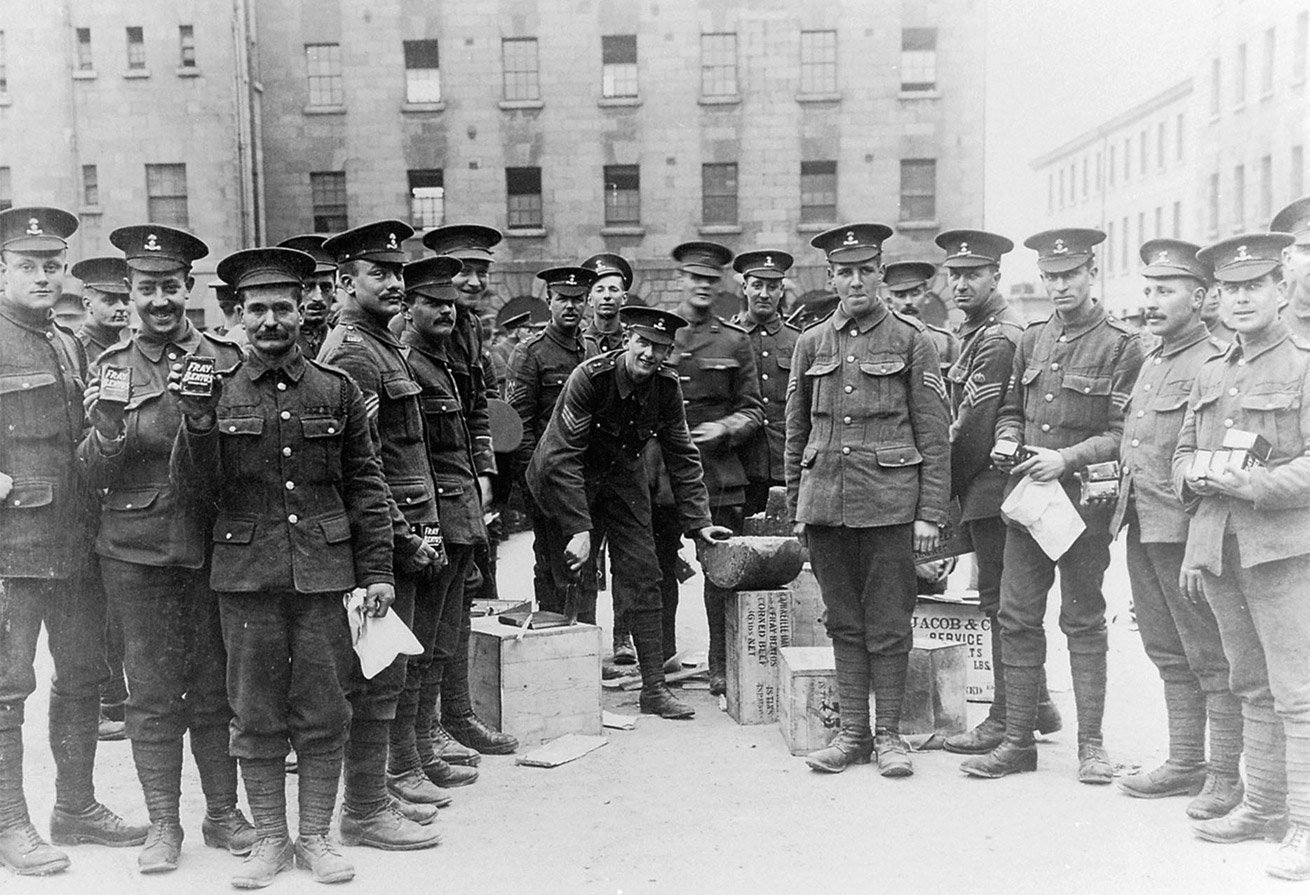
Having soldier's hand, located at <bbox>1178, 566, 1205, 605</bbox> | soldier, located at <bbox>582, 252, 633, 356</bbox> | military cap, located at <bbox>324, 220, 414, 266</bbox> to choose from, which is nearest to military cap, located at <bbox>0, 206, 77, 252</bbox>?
military cap, located at <bbox>324, 220, 414, 266</bbox>

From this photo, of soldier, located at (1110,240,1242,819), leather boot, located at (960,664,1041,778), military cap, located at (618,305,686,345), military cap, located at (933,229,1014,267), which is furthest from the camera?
military cap, located at (618,305,686,345)

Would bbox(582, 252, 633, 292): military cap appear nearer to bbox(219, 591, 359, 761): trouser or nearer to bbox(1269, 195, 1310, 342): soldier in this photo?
bbox(219, 591, 359, 761): trouser

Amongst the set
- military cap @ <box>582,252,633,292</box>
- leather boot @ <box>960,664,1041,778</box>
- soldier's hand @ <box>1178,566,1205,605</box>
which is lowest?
leather boot @ <box>960,664,1041,778</box>

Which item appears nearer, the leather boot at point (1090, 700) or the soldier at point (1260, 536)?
the soldier at point (1260, 536)

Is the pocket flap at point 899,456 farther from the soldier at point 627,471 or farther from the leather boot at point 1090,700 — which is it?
the soldier at point 627,471

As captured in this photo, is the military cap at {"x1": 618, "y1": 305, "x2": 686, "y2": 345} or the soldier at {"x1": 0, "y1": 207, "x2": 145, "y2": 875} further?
the military cap at {"x1": 618, "y1": 305, "x2": 686, "y2": 345}

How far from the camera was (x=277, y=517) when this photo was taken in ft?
14.7

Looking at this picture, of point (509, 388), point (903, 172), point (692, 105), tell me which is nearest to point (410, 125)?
point (692, 105)

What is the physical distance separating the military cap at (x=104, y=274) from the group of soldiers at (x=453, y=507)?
17 mm

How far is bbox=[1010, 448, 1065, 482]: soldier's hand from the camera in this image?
5590 millimetres

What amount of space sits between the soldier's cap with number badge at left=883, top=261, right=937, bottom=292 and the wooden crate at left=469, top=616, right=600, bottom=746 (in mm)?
3809

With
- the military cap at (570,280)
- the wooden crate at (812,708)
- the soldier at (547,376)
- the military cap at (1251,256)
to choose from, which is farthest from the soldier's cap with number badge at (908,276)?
the military cap at (1251,256)

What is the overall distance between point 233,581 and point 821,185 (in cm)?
2518

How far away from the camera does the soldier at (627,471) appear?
6773mm
